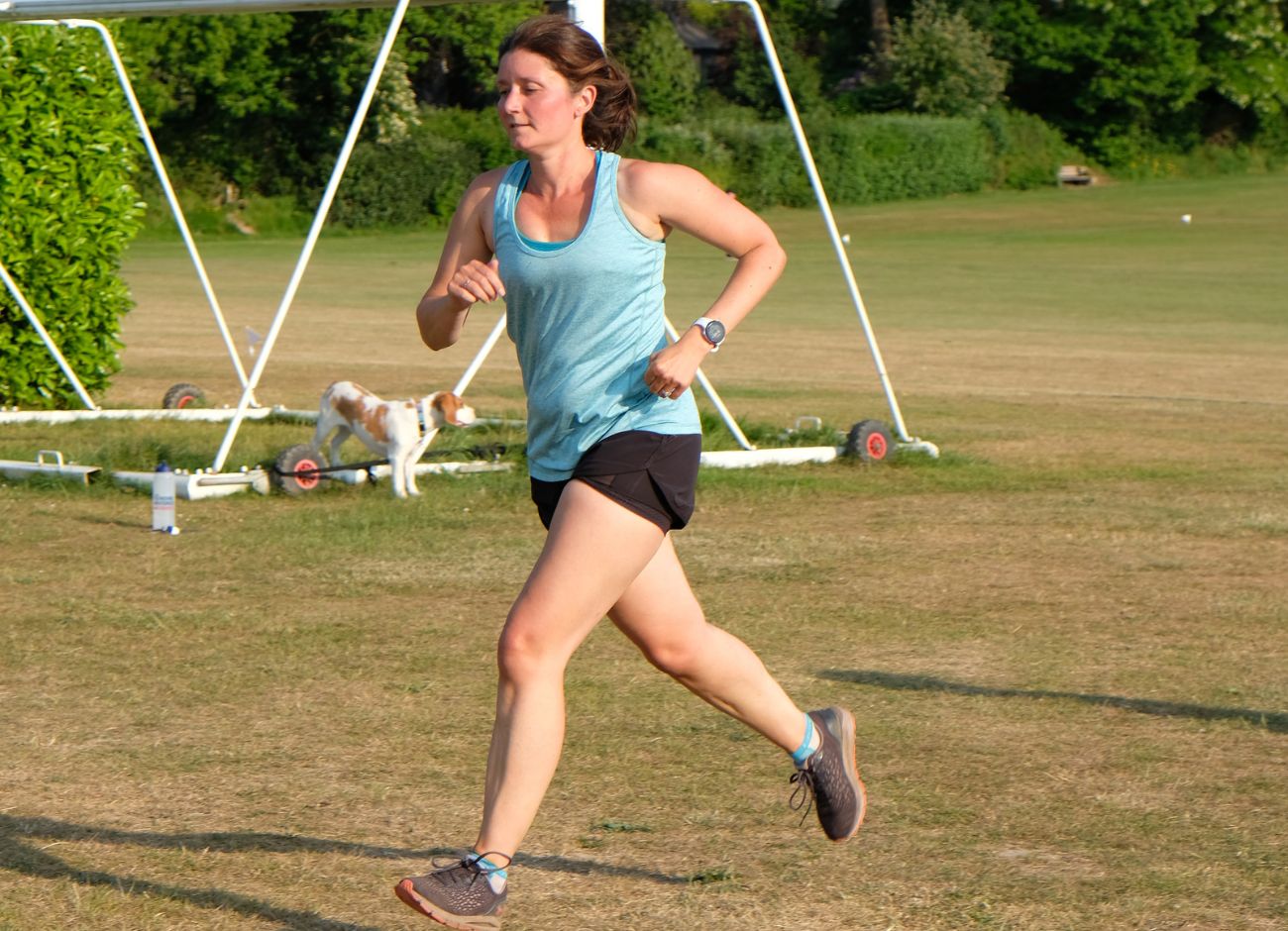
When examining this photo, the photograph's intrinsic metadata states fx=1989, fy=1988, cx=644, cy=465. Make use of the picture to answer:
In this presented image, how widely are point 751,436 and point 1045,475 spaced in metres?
2.16

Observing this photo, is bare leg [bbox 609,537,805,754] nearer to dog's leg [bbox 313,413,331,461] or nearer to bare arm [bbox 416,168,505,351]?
bare arm [bbox 416,168,505,351]

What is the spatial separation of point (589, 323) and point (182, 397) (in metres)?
11.6

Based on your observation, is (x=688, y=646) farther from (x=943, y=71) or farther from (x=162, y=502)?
(x=943, y=71)

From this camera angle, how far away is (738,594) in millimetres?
8586

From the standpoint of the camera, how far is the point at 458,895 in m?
4.16

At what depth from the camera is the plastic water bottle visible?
9.93 m

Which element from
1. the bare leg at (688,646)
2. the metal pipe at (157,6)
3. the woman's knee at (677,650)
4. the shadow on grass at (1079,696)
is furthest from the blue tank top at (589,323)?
the metal pipe at (157,6)

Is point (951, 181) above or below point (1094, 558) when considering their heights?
below

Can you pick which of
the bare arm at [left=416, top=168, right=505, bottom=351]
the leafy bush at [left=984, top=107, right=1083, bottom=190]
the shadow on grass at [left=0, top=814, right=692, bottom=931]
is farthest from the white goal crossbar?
the leafy bush at [left=984, top=107, right=1083, bottom=190]

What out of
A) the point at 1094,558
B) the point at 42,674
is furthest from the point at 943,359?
the point at 42,674

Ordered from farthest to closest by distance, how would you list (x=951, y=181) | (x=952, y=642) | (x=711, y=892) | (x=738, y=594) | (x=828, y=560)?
(x=951, y=181) → (x=828, y=560) → (x=738, y=594) → (x=952, y=642) → (x=711, y=892)

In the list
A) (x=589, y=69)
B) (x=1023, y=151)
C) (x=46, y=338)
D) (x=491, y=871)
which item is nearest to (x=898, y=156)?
(x=1023, y=151)

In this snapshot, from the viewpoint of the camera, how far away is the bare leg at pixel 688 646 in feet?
14.9

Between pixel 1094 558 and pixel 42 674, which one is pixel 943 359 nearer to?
pixel 1094 558
